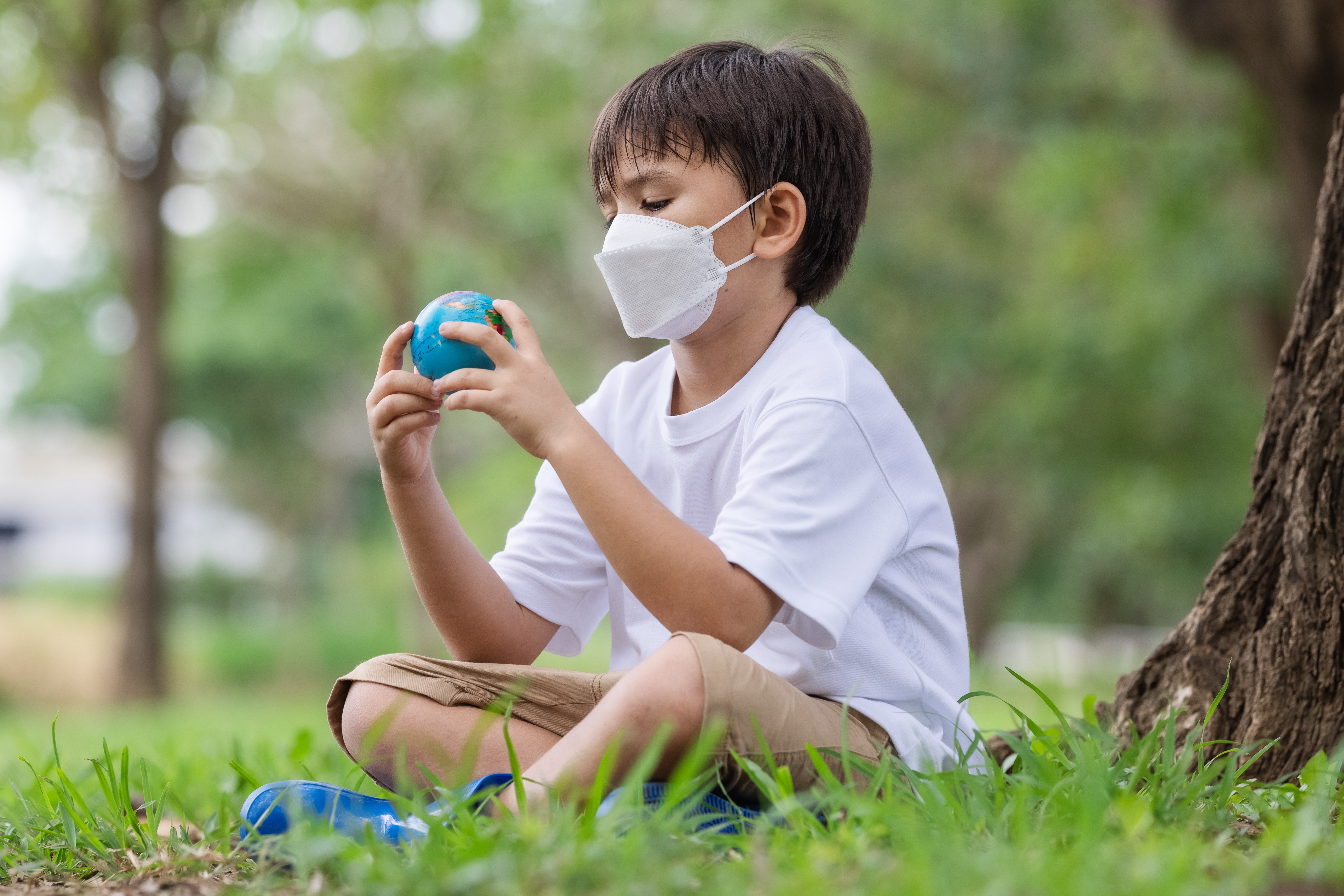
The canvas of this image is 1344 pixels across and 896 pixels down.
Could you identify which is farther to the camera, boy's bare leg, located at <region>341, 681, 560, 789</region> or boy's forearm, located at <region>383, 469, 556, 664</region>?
boy's forearm, located at <region>383, 469, 556, 664</region>

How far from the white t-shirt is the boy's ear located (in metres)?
0.16

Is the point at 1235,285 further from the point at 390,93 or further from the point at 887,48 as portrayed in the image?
the point at 390,93

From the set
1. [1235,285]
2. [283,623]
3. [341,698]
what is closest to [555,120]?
[1235,285]

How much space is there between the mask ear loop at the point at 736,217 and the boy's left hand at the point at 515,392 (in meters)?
0.42

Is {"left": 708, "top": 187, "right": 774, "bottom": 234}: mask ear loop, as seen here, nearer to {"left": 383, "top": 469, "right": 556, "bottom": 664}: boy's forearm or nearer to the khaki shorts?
{"left": 383, "top": 469, "right": 556, "bottom": 664}: boy's forearm

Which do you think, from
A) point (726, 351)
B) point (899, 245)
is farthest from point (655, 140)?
point (899, 245)

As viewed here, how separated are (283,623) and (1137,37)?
49.6 feet

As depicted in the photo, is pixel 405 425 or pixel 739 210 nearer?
pixel 405 425

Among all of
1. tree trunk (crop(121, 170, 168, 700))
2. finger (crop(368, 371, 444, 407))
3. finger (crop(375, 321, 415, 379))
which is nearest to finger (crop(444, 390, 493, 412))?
finger (crop(368, 371, 444, 407))

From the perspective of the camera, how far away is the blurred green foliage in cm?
886

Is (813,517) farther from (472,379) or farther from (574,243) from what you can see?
(574,243)

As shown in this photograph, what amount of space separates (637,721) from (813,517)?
1.45 feet

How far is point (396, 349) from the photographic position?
7.48 ft

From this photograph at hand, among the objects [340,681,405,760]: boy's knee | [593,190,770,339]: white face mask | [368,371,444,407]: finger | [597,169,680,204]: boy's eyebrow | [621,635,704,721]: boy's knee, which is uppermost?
[597,169,680,204]: boy's eyebrow
